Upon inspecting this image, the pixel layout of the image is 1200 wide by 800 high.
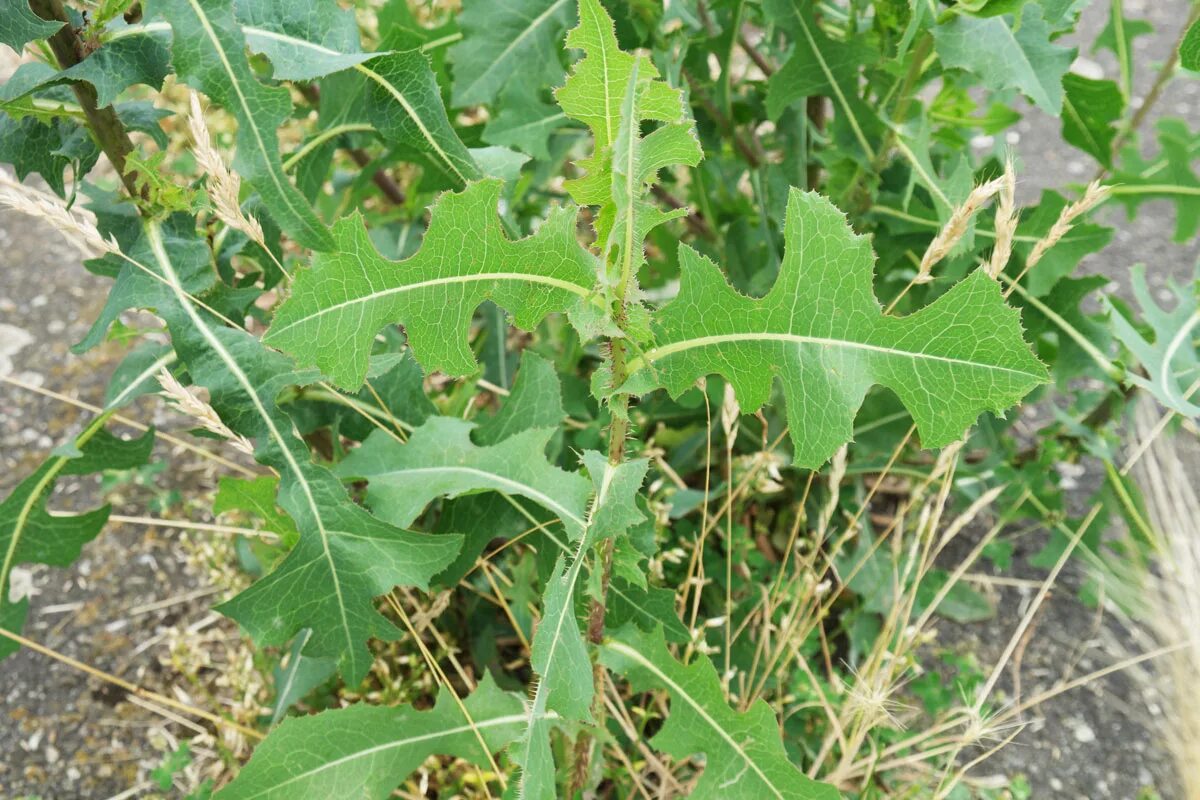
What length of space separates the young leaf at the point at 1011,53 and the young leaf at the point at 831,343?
1.71 feet

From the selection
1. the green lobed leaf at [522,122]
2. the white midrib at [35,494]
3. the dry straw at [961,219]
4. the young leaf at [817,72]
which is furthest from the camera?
the green lobed leaf at [522,122]

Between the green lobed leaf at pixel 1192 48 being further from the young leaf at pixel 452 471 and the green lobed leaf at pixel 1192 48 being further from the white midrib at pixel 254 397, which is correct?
the white midrib at pixel 254 397

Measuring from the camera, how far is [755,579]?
191 cm

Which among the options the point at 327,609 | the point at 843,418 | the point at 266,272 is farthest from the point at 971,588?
the point at 266,272

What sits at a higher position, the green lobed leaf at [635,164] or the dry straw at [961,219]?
the green lobed leaf at [635,164]

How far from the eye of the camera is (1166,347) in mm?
1600

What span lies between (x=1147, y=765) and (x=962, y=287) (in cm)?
134

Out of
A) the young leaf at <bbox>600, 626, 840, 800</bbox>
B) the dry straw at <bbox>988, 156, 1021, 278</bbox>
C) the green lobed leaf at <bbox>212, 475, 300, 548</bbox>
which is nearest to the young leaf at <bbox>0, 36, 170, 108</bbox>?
the green lobed leaf at <bbox>212, 475, 300, 548</bbox>

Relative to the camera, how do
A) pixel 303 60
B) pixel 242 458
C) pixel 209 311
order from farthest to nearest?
pixel 242 458 < pixel 209 311 < pixel 303 60

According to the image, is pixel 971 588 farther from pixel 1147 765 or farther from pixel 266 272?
pixel 266 272

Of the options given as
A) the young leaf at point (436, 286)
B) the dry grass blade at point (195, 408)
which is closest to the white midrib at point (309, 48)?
the young leaf at point (436, 286)

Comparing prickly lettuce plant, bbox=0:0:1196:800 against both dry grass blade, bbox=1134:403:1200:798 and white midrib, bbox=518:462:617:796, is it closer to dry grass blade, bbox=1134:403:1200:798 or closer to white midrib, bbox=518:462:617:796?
white midrib, bbox=518:462:617:796

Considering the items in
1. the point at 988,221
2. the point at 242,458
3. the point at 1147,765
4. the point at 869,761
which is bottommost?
the point at 1147,765

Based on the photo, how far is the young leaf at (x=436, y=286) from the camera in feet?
3.11
